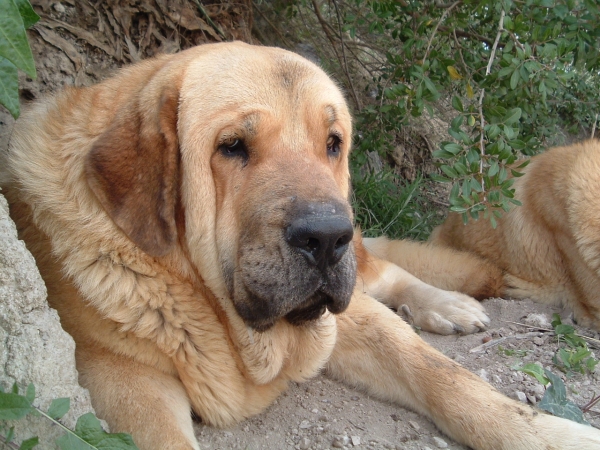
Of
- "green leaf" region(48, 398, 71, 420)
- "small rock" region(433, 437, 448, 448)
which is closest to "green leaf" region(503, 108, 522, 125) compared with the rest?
"small rock" region(433, 437, 448, 448)

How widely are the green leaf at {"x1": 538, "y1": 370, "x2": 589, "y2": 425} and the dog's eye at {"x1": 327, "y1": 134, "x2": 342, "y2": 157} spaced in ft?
4.26

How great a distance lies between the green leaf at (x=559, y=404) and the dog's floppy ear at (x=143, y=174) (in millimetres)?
1654

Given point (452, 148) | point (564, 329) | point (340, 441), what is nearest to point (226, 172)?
point (340, 441)

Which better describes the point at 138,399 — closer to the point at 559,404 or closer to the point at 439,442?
the point at 439,442

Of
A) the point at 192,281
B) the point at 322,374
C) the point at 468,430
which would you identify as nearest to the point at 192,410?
the point at 192,281

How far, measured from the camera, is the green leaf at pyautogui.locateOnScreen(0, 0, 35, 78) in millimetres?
1218

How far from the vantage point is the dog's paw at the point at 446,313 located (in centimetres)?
322

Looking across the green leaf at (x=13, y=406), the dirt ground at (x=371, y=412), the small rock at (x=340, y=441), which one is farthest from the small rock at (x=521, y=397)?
the green leaf at (x=13, y=406)

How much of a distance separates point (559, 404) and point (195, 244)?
1.62 meters

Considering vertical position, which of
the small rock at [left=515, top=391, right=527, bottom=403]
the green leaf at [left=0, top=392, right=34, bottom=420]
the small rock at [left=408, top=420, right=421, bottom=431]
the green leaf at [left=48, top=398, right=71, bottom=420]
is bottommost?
the small rock at [left=408, top=420, right=421, bottom=431]

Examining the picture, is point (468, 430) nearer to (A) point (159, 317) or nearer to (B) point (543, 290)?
(A) point (159, 317)

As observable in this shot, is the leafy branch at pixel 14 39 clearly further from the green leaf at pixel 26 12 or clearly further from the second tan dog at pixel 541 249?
the second tan dog at pixel 541 249

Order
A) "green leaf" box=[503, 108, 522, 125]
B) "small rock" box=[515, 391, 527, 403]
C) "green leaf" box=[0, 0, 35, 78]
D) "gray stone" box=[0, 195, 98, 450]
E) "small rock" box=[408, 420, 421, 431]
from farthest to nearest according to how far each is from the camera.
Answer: "green leaf" box=[503, 108, 522, 125] → "small rock" box=[515, 391, 527, 403] → "small rock" box=[408, 420, 421, 431] → "gray stone" box=[0, 195, 98, 450] → "green leaf" box=[0, 0, 35, 78]

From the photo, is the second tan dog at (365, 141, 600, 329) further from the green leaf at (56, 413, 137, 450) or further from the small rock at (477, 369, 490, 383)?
the green leaf at (56, 413, 137, 450)
